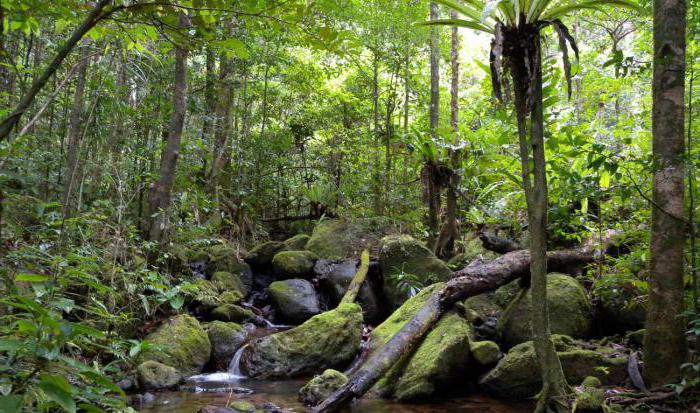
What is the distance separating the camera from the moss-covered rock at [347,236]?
11.0 metres

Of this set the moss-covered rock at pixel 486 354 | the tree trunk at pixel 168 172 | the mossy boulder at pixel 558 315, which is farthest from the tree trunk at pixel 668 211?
the tree trunk at pixel 168 172

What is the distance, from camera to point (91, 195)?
24.2 feet

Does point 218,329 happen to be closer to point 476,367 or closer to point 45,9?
point 476,367

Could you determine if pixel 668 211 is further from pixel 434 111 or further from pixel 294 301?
pixel 434 111

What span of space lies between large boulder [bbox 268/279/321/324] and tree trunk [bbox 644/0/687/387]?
5.95 metres

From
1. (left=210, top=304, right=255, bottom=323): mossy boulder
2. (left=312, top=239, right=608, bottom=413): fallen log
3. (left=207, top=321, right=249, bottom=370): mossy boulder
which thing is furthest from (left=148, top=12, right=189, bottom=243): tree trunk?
(left=312, top=239, right=608, bottom=413): fallen log

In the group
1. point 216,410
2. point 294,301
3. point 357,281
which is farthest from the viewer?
point 357,281

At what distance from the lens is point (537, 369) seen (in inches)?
203

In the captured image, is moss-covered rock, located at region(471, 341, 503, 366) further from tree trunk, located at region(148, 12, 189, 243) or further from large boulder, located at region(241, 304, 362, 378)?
tree trunk, located at region(148, 12, 189, 243)

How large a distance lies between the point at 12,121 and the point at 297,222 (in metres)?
13.4

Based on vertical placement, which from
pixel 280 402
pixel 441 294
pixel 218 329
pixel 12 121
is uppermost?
pixel 12 121

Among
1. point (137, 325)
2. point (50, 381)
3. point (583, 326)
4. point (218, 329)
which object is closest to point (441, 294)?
point (583, 326)

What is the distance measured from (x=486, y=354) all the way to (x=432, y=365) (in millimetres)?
743

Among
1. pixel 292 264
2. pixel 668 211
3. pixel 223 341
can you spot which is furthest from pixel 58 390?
pixel 292 264
